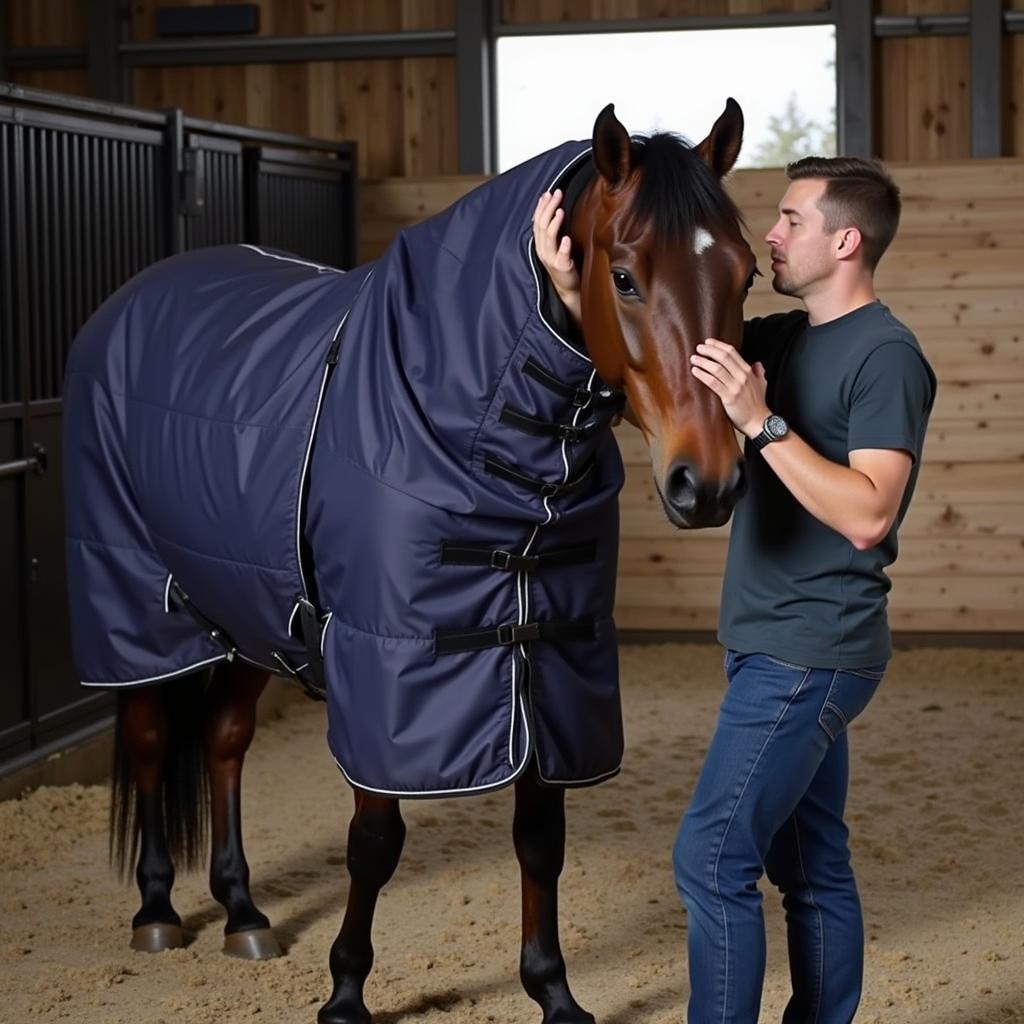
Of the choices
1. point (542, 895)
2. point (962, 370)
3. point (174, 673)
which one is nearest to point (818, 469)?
point (542, 895)

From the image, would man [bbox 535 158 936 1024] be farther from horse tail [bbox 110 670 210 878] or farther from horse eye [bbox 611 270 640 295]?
horse tail [bbox 110 670 210 878]

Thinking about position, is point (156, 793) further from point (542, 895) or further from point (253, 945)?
point (542, 895)

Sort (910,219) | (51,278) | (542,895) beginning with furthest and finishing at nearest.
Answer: (910,219) → (51,278) → (542,895)

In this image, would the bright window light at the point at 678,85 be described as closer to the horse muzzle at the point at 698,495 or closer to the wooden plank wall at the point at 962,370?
the wooden plank wall at the point at 962,370

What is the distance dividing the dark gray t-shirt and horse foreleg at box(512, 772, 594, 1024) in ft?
1.99

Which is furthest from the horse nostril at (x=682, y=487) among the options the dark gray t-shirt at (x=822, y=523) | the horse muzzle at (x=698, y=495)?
the dark gray t-shirt at (x=822, y=523)

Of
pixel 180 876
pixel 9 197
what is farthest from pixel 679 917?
pixel 9 197

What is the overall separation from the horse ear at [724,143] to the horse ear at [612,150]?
10 centimetres

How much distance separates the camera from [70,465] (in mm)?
2902

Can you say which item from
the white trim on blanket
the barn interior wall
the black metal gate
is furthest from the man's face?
the barn interior wall

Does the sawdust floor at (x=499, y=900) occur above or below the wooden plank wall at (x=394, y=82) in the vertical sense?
below

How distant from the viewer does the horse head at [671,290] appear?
1732 mm

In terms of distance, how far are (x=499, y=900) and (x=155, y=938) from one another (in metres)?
0.66

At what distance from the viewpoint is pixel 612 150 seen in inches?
72.8
